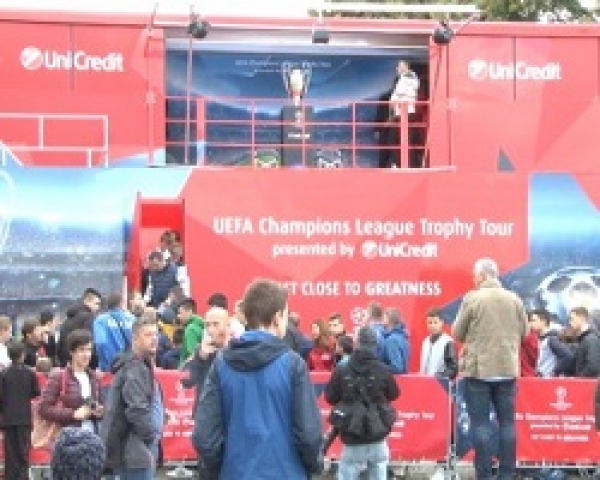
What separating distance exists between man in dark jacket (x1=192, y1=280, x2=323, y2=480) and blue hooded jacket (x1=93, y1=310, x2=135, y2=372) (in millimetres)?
7231

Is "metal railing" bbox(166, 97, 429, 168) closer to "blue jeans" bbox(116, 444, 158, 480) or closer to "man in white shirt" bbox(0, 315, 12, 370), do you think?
"man in white shirt" bbox(0, 315, 12, 370)

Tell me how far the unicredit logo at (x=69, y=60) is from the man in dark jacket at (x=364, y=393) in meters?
8.92

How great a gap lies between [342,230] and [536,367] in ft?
11.4

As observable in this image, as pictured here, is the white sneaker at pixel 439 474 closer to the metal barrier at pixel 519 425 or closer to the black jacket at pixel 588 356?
the metal barrier at pixel 519 425

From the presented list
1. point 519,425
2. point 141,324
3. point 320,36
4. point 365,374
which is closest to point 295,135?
point 320,36

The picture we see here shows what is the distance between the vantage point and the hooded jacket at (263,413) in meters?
7.25

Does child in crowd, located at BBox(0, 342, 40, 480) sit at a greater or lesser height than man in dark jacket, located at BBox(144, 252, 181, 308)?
lesser

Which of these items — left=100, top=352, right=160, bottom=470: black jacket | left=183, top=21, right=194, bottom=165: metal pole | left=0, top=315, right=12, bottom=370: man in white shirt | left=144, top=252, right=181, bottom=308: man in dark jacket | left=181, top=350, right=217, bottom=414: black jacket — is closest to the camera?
left=100, top=352, right=160, bottom=470: black jacket

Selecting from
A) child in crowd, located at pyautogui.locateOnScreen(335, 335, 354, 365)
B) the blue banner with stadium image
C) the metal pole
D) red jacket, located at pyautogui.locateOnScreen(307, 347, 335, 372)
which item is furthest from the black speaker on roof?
child in crowd, located at pyautogui.locateOnScreen(335, 335, 354, 365)

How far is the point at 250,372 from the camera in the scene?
7281mm

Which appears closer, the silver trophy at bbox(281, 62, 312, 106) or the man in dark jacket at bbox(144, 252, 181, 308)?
the man in dark jacket at bbox(144, 252, 181, 308)

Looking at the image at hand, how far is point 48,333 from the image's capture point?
15453 millimetres

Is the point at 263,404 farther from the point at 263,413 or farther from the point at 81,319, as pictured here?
the point at 81,319

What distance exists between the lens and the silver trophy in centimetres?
2042
